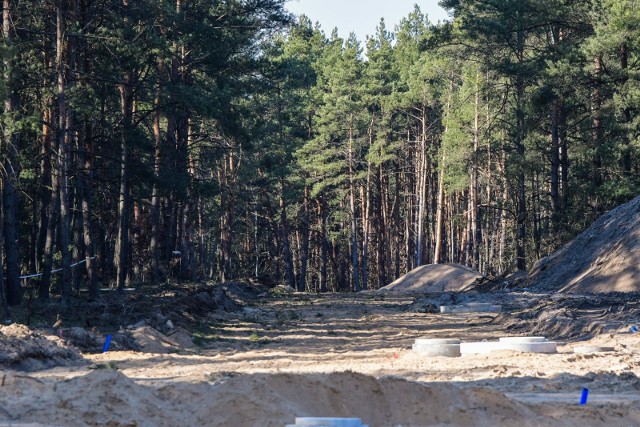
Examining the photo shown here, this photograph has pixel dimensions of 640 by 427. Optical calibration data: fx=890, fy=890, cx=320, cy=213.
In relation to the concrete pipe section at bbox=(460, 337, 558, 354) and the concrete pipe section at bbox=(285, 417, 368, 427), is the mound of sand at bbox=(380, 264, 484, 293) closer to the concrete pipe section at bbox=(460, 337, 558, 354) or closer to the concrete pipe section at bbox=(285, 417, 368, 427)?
the concrete pipe section at bbox=(460, 337, 558, 354)

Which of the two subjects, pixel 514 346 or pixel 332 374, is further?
pixel 514 346

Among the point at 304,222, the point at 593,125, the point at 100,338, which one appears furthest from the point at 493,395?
A: the point at 304,222

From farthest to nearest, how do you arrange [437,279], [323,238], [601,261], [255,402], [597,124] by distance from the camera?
[323,238], [437,279], [597,124], [601,261], [255,402]

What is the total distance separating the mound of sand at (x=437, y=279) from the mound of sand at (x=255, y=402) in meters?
35.4

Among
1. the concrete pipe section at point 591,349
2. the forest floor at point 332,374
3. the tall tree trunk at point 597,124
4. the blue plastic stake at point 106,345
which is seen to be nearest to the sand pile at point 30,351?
the forest floor at point 332,374

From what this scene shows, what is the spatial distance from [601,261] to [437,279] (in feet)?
60.6

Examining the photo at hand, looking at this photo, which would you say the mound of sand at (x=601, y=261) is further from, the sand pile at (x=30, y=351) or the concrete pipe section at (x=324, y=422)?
the concrete pipe section at (x=324, y=422)

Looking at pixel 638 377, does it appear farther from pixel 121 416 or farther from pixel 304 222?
pixel 304 222

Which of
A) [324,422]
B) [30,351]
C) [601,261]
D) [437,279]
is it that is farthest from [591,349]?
[437,279]

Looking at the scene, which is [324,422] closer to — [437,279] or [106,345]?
[106,345]

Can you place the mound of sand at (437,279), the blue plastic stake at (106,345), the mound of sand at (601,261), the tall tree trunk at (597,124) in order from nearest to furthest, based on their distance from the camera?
the blue plastic stake at (106,345) → the mound of sand at (601,261) → the tall tree trunk at (597,124) → the mound of sand at (437,279)

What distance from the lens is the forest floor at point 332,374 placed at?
8.60 m

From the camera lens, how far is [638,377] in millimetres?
11984

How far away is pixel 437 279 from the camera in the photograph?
47656mm
